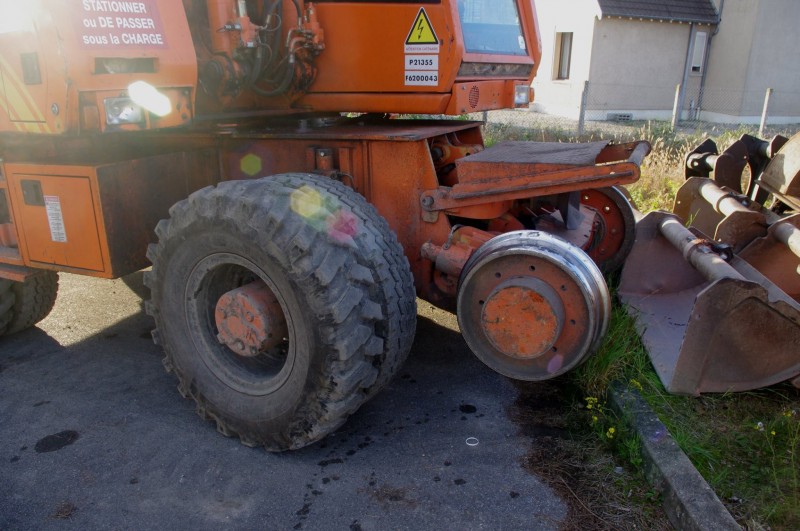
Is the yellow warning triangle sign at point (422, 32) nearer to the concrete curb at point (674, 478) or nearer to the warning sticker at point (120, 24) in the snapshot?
the warning sticker at point (120, 24)

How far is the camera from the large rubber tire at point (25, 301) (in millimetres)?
4402

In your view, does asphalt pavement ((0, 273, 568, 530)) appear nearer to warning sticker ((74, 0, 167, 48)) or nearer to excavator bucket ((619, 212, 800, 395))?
excavator bucket ((619, 212, 800, 395))

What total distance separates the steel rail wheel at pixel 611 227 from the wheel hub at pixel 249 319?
2182 mm

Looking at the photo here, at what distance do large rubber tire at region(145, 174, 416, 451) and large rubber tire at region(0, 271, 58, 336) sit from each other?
5.54ft

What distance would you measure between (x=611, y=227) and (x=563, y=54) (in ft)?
57.3

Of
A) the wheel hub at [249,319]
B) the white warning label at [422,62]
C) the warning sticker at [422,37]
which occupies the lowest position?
the wheel hub at [249,319]

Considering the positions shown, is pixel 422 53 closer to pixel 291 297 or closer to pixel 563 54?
pixel 291 297

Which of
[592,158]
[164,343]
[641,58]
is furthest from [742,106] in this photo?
[164,343]

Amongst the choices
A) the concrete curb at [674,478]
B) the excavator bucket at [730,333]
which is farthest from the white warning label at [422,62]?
the concrete curb at [674,478]

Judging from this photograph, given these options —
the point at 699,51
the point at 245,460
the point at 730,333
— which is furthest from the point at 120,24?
the point at 699,51

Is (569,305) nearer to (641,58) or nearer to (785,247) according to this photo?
(785,247)

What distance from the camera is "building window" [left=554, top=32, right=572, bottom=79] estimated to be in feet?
65.4

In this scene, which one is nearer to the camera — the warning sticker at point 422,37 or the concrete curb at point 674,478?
the concrete curb at point 674,478

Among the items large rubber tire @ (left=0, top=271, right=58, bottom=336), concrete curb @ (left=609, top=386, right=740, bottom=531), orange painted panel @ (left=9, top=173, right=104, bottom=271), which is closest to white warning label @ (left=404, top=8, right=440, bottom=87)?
orange painted panel @ (left=9, top=173, right=104, bottom=271)
